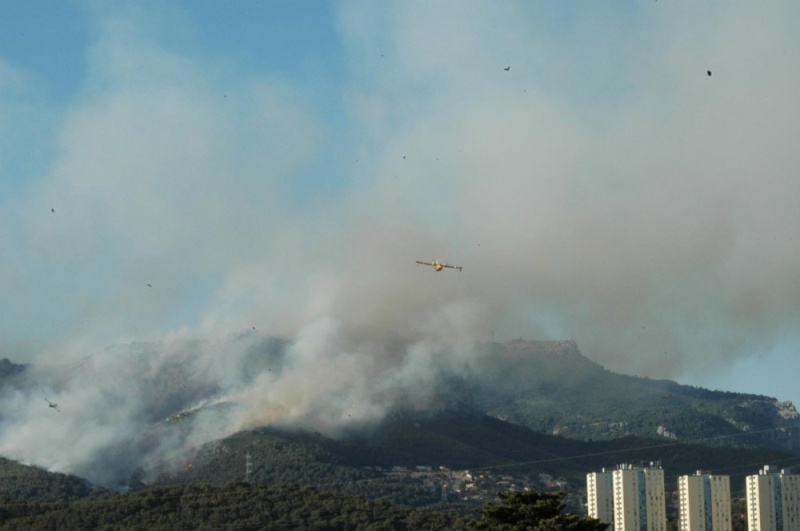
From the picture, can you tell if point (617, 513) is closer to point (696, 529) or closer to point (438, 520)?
point (696, 529)

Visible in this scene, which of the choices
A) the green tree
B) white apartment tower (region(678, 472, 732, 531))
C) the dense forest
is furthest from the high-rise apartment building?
the green tree

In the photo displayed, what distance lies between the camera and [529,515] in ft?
326

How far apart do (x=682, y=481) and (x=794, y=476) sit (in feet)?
50.5

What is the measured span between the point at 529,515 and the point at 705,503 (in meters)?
90.9

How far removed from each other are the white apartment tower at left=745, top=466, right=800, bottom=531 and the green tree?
89.6 meters

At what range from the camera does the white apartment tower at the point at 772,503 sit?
596 feet

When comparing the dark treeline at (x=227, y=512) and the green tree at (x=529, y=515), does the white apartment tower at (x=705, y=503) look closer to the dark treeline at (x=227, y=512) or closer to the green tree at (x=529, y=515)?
the dark treeline at (x=227, y=512)

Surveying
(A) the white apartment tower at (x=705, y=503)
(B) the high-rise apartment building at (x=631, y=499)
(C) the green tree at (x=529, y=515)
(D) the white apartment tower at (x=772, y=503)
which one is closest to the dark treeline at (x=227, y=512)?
(B) the high-rise apartment building at (x=631, y=499)

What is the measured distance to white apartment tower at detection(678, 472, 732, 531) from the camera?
596ft

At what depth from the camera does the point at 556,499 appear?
329ft

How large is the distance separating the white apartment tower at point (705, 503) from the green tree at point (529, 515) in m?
85.7

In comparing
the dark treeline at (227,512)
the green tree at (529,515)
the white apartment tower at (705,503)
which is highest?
the white apartment tower at (705,503)

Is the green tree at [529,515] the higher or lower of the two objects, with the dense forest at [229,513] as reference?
lower

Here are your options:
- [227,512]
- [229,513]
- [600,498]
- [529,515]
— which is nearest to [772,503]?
[600,498]
